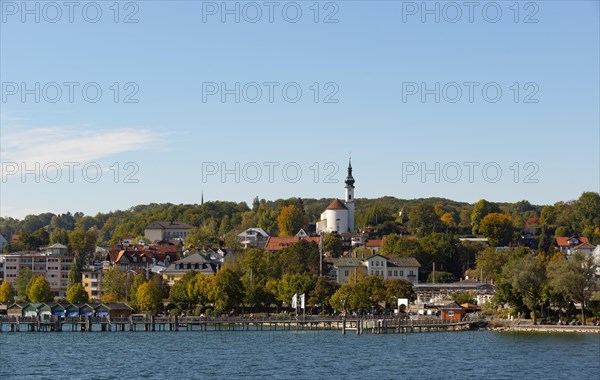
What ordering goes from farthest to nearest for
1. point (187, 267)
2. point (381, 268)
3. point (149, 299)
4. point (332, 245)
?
point (332, 245) → point (187, 267) → point (381, 268) → point (149, 299)

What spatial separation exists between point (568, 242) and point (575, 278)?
7248 centimetres

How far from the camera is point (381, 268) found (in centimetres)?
12088

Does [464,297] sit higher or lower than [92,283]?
lower

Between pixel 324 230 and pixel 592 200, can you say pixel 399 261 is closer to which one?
pixel 324 230

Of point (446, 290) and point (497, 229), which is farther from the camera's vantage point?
point (497, 229)

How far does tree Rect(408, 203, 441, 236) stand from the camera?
522 feet

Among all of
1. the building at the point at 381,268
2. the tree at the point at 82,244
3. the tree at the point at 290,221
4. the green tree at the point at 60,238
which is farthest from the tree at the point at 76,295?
the tree at the point at 290,221

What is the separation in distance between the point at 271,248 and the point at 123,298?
34.2m

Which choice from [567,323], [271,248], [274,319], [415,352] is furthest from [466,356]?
[271,248]

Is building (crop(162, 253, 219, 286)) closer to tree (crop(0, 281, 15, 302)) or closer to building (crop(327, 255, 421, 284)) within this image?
building (crop(327, 255, 421, 284))

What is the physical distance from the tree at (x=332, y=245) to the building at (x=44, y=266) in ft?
102

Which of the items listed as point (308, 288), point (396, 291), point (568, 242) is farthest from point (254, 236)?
point (396, 291)

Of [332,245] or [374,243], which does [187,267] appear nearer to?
[332,245]

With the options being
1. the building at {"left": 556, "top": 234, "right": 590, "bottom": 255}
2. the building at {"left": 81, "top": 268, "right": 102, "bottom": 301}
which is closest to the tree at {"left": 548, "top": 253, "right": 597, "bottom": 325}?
the building at {"left": 81, "top": 268, "right": 102, "bottom": 301}
